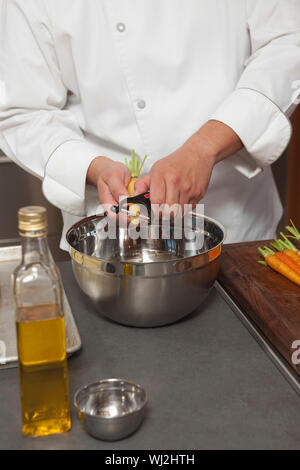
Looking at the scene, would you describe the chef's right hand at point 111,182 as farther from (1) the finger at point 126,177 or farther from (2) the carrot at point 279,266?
(2) the carrot at point 279,266

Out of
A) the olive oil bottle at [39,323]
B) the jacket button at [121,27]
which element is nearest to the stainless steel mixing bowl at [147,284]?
the olive oil bottle at [39,323]

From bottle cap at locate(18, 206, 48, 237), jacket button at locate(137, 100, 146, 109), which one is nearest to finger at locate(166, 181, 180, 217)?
jacket button at locate(137, 100, 146, 109)

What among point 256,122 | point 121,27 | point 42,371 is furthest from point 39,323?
point 121,27

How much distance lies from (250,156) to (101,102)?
Result: 43 cm

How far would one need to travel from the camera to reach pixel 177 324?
3.48 feet

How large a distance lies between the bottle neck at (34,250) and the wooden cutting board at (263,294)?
0.46 m

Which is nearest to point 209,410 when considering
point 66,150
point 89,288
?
point 89,288

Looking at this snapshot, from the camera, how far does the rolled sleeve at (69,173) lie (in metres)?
1.32

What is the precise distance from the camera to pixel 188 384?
34.4 inches

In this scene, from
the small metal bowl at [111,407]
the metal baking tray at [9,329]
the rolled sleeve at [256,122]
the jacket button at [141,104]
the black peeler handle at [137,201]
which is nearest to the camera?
the small metal bowl at [111,407]

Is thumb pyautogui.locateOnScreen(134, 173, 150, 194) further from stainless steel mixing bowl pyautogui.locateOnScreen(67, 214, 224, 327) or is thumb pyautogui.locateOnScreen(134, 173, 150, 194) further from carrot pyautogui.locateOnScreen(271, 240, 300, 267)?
carrot pyautogui.locateOnScreen(271, 240, 300, 267)

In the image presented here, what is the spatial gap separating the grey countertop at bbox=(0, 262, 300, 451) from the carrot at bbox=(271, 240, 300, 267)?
20 centimetres

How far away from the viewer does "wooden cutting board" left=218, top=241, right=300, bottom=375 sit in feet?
3.14

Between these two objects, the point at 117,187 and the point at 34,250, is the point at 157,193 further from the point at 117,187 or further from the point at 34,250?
the point at 34,250
